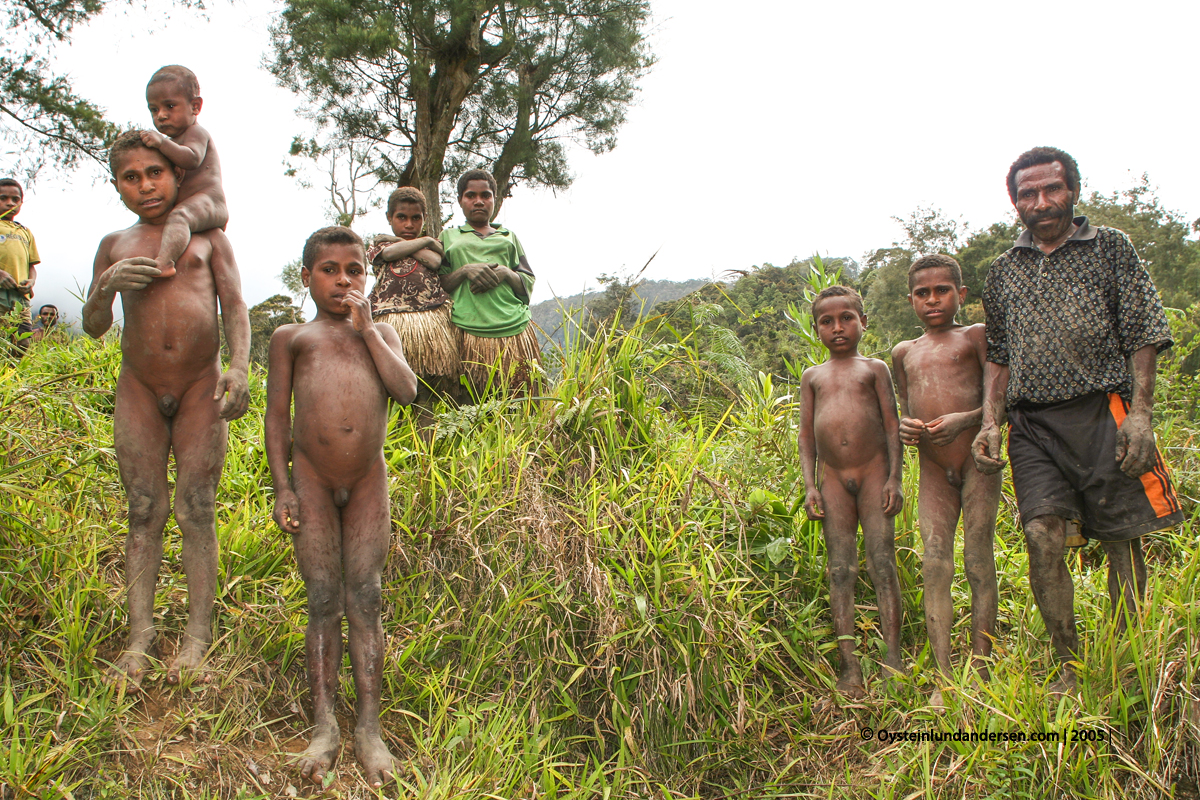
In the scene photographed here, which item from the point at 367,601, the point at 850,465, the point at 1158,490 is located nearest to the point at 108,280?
the point at 367,601

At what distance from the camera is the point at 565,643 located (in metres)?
2.95

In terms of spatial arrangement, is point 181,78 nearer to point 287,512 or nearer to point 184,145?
point 184,145

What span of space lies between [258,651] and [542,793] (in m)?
1.16

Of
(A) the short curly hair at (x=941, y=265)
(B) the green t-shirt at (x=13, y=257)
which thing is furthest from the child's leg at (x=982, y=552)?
(B) the green t-shirt at (x=13, y=257)

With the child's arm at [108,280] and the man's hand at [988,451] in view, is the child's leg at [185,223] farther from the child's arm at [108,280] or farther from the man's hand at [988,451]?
the man's hand at [988,451]

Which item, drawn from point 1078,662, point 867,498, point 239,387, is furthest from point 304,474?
point 1078,662

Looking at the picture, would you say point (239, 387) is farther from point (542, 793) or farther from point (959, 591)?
point (959, 591)

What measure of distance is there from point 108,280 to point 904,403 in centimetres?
306

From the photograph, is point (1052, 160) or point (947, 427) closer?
point (1052, 160)

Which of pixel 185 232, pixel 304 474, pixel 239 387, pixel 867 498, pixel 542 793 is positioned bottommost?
pixel 542 793

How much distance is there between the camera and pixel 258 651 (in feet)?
9.19

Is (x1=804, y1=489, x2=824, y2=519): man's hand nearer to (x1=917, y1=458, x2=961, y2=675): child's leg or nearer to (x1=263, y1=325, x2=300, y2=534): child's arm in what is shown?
(x1=917, y1=458, x2=961, y2=675): child's leg

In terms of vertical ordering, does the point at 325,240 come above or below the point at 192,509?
above

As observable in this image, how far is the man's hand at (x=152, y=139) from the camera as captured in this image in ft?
8.84
